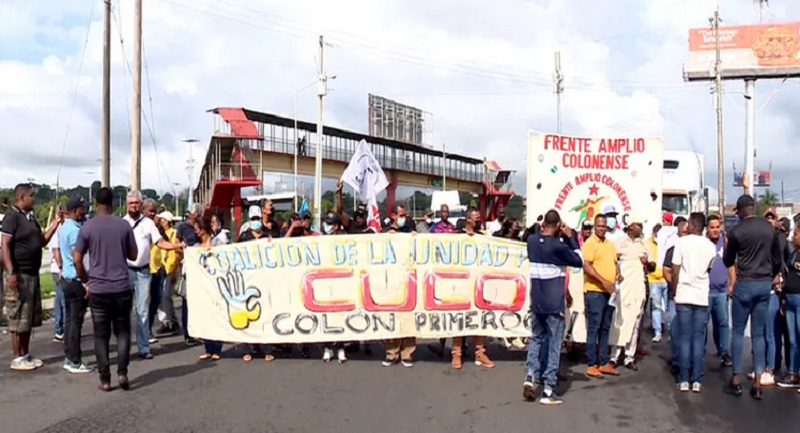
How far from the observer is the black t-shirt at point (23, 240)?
847 centimetres

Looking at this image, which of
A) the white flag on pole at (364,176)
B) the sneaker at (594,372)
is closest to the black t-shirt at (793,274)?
the sneaker at (594,372)

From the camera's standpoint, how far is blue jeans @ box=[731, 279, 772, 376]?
7.62m

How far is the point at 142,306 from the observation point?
954 cm

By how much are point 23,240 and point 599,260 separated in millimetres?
6452

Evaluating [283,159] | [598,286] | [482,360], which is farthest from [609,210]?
[283,159]

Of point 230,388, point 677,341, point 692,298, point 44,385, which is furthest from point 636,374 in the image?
point 44,385

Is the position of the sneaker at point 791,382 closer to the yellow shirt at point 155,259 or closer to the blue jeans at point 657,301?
the blue jeans at point 657,301

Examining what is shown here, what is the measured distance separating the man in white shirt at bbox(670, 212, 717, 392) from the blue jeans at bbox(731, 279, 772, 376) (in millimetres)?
304

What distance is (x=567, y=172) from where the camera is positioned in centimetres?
1072

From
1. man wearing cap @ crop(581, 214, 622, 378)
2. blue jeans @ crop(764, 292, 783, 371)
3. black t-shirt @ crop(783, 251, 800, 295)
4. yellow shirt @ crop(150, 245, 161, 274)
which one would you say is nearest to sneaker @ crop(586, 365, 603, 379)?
man wearing cap @ crop(581, 214, 622, 378)

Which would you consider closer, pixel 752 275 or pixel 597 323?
pixel 752 275

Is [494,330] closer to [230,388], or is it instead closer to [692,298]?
[692,298]

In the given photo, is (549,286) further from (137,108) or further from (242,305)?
(137,108)

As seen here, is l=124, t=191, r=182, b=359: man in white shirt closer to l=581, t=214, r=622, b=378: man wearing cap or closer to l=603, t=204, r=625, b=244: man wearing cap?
l=581, t=214, r=622, b=378: man wearing cap
